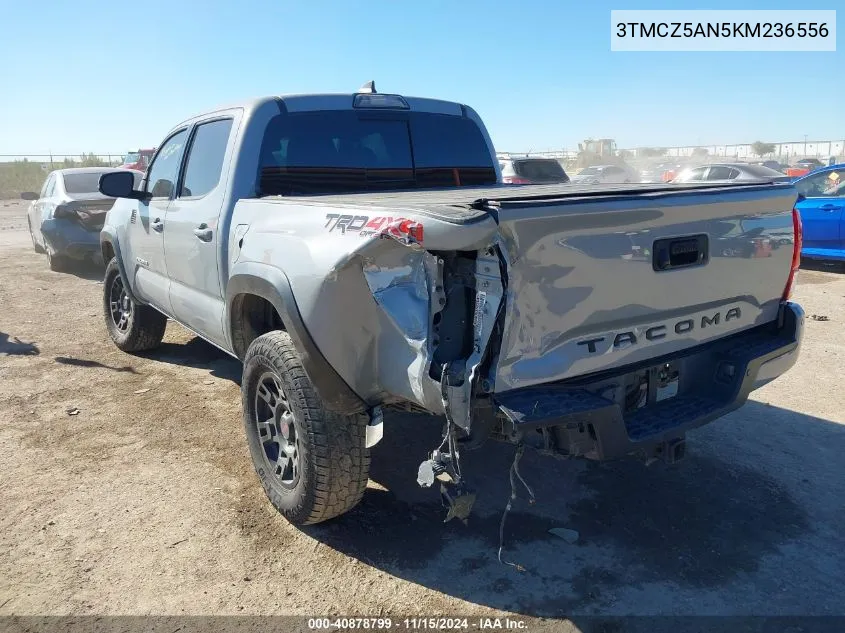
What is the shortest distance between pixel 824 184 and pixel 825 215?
75cm

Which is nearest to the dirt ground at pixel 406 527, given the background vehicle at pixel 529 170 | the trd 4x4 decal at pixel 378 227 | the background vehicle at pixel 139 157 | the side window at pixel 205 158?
the trd 4x4 decal at pixel 378 227

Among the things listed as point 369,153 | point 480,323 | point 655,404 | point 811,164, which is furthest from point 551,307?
point 811,164

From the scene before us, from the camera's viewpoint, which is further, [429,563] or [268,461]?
[268,461]

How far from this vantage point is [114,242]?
18.5 feet

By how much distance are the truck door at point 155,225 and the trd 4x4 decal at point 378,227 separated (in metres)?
2.29

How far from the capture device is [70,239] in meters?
10.0

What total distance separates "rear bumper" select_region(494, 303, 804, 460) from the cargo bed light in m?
2.44

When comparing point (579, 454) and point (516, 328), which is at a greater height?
point (516, 328)

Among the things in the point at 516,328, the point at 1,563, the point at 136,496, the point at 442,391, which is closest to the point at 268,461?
the point at 136,496

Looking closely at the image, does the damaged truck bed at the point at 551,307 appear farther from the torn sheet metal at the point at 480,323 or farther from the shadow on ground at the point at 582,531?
the shadow on ground at the point at 582,531

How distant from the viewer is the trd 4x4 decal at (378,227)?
2350 millimetres

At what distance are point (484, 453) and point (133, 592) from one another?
205cm

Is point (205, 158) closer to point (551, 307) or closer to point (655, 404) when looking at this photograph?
point (551, 307)

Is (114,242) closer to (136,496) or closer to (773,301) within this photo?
(136,496)
